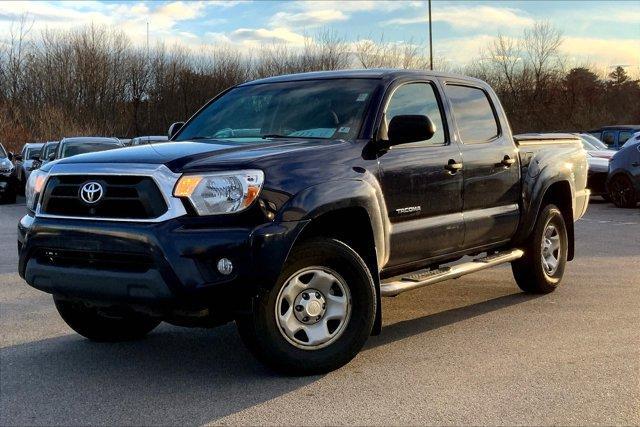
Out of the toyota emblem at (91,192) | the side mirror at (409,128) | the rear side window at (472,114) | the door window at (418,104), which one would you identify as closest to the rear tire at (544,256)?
the rear side window at (472,114)

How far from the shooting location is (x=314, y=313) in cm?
454

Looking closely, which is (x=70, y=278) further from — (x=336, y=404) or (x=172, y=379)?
(x=336, y=404)

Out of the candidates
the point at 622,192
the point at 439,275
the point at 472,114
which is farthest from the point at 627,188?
the point at 439,275

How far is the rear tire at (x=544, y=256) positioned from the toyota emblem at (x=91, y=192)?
3.90 metres

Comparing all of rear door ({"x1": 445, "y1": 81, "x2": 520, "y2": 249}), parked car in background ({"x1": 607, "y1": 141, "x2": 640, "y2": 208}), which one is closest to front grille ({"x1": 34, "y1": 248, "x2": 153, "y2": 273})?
rear door ({"x1": 445, "y1": 81, "x2": 520, "y2": 249})

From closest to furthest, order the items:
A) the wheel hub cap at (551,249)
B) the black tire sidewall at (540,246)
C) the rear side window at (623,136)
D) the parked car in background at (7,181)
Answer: the black tire sidewall at (540,246), the wheel hub cap at (551,249), the parked car in background at (7,181), the rear side window at (623,136)

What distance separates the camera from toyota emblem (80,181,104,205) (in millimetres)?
4340

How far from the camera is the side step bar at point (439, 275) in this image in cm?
501

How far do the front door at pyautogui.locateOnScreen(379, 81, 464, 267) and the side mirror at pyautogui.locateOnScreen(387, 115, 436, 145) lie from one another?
0.14m

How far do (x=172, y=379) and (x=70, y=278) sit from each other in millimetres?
847

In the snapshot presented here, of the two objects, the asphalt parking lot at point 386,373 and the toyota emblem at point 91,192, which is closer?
the asphalt parking lot at point 386,373

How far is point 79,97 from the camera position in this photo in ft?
167

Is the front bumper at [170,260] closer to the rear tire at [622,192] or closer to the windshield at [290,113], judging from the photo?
the windshield at [290,113]

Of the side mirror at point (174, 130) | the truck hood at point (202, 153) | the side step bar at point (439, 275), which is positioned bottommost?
the side step bar at point (439, 275)
